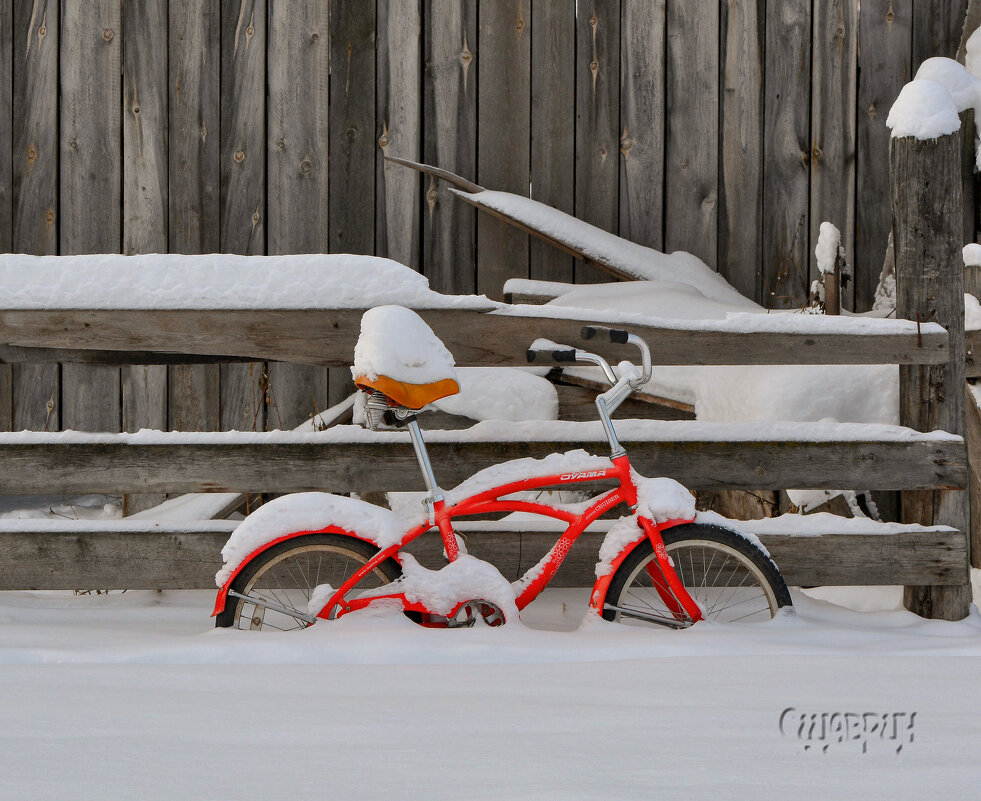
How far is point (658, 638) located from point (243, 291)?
151cm

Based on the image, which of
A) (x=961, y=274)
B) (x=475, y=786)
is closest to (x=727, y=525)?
(x=961, y=274)

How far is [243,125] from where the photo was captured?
411 cm

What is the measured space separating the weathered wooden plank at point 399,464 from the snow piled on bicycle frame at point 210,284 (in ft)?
1.36

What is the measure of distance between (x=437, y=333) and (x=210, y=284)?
0.67 metres

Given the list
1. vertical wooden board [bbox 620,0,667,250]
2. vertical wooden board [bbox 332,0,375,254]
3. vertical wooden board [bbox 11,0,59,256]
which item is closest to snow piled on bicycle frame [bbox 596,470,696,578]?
vertical wooden board [bbox 620,0,667,250]

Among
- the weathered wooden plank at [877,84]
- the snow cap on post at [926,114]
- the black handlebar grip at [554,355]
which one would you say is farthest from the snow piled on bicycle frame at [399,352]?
the weathered wooden plank at [877,84]

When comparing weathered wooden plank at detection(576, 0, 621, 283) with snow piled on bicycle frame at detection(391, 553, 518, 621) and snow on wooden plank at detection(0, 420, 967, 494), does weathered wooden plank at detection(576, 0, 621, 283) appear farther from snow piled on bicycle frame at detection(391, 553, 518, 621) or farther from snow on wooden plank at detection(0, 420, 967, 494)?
snow piled on bicycle frame at detection(391, 553, 518, 621)

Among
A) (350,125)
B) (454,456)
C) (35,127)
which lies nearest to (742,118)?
(350,125)

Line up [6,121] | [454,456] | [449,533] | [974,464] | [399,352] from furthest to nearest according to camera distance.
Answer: [6,121], [974,464], [454,456], [449,533], [399,352]

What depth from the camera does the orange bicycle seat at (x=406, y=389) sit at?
7.70ft

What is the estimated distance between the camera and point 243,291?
273cm

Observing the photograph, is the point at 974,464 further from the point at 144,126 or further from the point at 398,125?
the point at 144,126

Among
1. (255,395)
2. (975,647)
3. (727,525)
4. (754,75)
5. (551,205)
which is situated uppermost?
(754,75)

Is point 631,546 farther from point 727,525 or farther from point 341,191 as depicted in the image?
point 341,191
